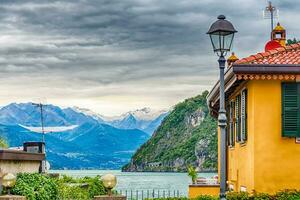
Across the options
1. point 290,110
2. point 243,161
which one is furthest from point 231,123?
point 290,110

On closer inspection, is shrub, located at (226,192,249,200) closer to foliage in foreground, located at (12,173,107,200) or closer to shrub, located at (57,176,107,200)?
foliage in foreground, located at (12,173,107,200)

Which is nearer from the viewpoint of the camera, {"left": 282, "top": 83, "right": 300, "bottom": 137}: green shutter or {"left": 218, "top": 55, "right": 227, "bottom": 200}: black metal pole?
{"left": 218, "top": 55, "right": 227, "bottom": 200}: black metal pole

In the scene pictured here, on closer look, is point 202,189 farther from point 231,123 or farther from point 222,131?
point 222,131

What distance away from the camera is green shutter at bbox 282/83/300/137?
21594 millimetres

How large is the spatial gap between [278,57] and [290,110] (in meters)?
2.01

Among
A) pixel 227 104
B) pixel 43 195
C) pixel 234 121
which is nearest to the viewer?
pixel 43 195

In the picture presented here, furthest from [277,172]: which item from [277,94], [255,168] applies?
[277,94]

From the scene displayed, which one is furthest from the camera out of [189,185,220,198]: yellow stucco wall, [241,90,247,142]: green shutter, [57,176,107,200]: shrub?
[189,185,220,198]: yellow stucco wall

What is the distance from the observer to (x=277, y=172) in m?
21.7

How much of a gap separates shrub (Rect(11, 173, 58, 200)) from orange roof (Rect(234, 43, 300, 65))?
6.98m

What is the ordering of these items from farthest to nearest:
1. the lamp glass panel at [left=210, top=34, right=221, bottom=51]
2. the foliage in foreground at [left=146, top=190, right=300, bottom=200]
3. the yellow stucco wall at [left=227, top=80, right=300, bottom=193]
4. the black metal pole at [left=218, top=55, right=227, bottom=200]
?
1. the yellow stucco wall at [left=227, top=80, right=300, bottom=193]
2. the foliage in foreground at [left=146, top=190, right=300, bottom=200]
3. the lamp glass panel at [left=210, top=34, right=221, bottom=51]
4. the black metal pole at [left=218, top=55, right=227, bottom=200]

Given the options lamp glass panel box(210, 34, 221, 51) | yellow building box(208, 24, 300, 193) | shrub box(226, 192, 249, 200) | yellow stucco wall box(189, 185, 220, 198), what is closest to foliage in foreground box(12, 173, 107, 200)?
yellow stucco wall box(189, 185, 220, 198)

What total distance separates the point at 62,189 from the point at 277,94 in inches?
362

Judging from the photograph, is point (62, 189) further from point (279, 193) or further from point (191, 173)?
point (279, 193)
